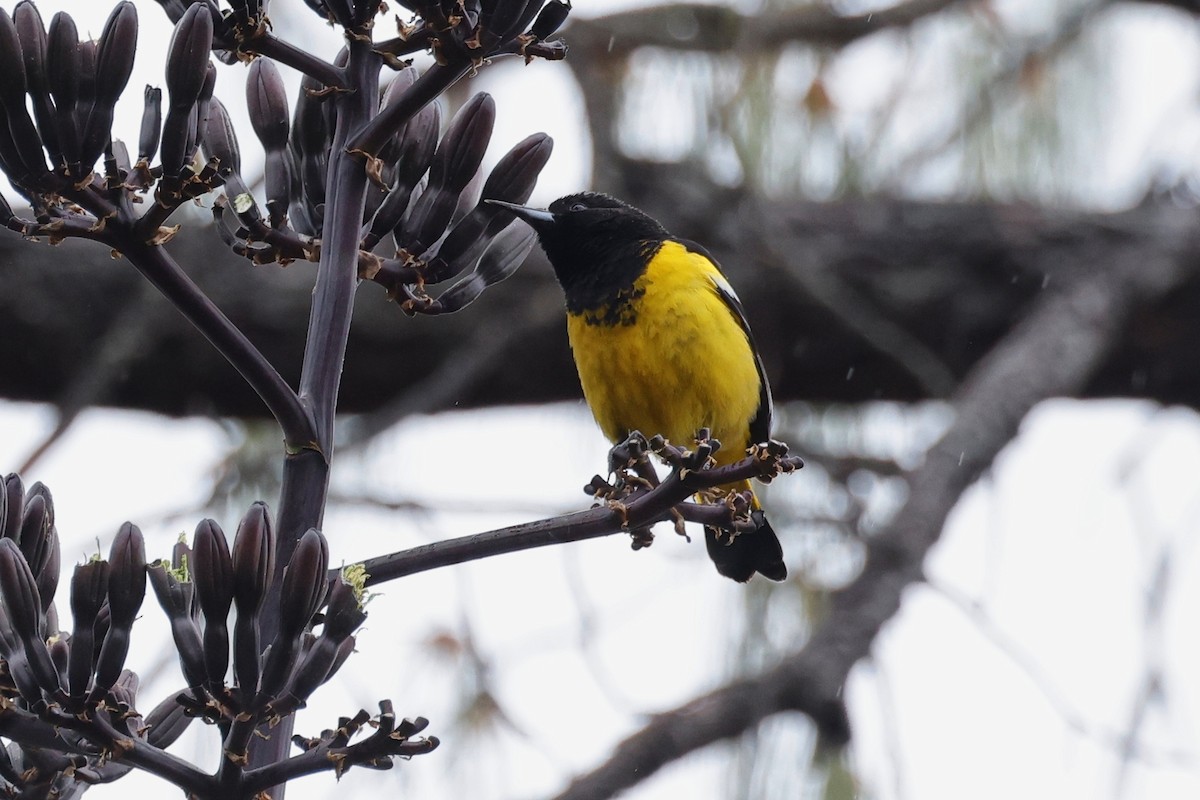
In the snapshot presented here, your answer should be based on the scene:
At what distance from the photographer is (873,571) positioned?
2.80m

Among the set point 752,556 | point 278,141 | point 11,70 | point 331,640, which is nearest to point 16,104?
point 11,70

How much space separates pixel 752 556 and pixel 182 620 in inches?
57.3

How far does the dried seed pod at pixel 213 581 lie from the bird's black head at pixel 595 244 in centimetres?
186

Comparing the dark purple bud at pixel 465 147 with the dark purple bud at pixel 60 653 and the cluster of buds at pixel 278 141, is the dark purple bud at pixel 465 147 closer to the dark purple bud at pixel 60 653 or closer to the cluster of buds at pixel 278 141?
the cluster of buds at pixel 278 141

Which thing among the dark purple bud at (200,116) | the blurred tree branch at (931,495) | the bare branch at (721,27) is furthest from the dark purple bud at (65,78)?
the bare branch at (721,27)

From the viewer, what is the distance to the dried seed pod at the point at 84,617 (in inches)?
49.7

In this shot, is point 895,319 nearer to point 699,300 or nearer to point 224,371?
point 699,300

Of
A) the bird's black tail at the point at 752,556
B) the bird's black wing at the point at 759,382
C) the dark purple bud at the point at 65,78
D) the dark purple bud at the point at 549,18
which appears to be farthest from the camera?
the bird's black wing at the point at 759,382

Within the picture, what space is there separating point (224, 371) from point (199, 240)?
364 millimetres

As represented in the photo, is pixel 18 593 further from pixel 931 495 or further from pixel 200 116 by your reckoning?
pixel 931 495

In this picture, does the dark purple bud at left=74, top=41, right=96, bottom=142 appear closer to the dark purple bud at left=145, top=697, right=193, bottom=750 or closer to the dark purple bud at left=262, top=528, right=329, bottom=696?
the dark purple bud at left=262, top=528, right=329, bottom=696

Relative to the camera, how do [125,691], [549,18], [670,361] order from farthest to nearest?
[670,361] → [549,18] → [125,691]

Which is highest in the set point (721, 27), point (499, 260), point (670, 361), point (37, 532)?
point (721, 27)

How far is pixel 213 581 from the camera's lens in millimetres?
1271
